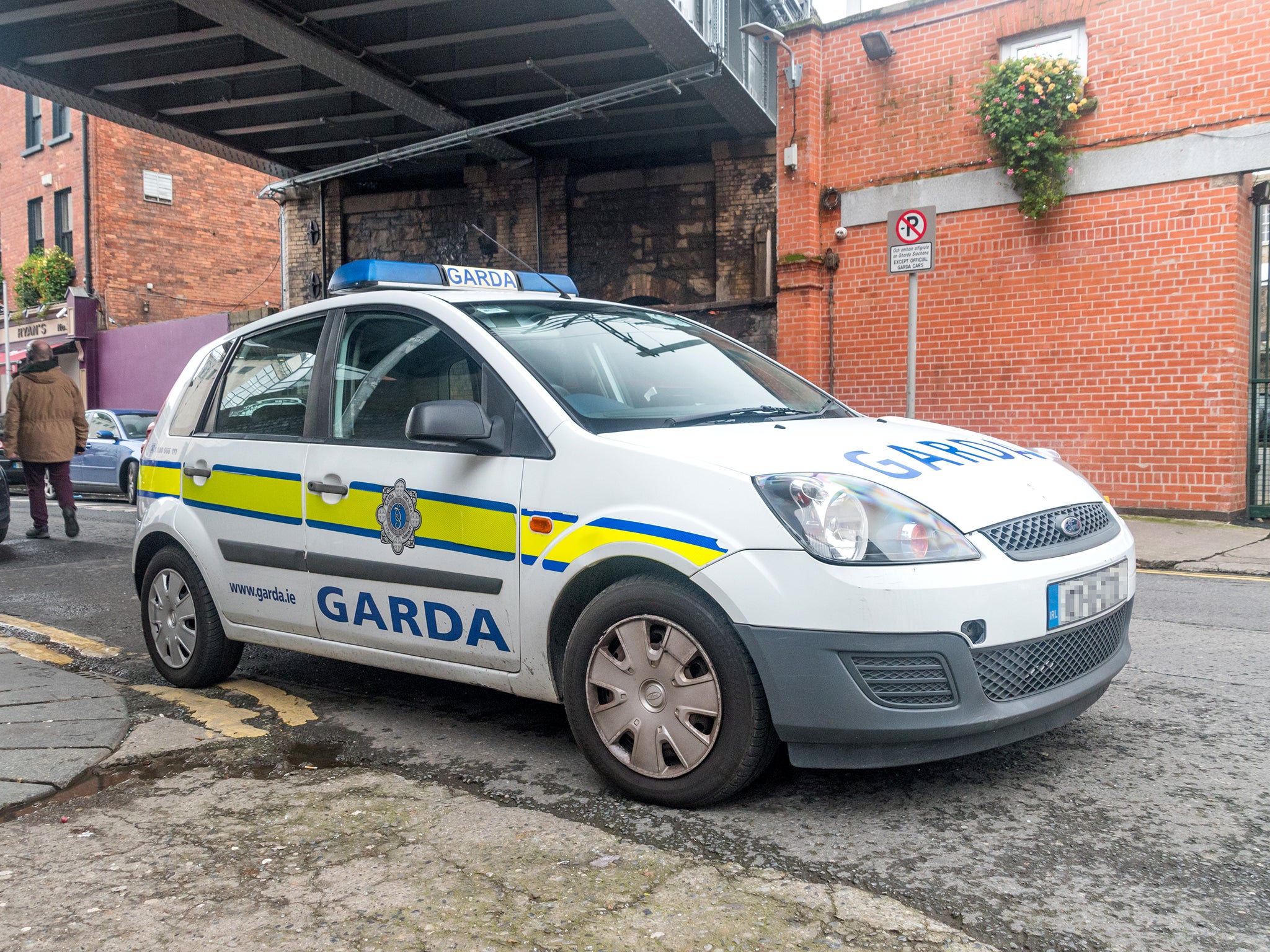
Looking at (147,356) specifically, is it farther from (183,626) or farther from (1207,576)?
(1207,576)

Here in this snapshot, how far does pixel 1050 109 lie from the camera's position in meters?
11.3

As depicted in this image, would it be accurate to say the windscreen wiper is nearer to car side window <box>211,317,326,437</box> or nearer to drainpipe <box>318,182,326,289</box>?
car side window <box>211,317,326,437</box>

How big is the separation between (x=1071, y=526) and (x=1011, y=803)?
2.84ft

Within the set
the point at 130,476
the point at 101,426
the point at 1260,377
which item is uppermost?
the point at 1260,377

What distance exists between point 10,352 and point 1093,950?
33222mm

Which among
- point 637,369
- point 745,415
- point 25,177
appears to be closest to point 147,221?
point 25,177

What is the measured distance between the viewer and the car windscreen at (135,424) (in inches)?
677

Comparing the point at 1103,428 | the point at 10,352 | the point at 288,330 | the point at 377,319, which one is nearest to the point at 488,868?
the point at 377,319

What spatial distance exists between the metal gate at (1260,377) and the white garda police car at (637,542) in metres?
8.32

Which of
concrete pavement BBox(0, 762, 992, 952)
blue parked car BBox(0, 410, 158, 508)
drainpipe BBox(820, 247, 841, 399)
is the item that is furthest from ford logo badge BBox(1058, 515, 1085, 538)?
blue parked car BBox(0, 410, 158, 508)

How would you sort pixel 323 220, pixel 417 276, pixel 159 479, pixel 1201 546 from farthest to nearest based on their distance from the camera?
pixel 323 220 → pixel 1201 546 → pixel 417 276 → pixel 159 479

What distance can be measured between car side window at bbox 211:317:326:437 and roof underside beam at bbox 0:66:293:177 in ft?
44.4

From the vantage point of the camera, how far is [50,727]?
13.8ft

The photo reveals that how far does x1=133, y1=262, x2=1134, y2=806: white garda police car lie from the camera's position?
9.71 feet
